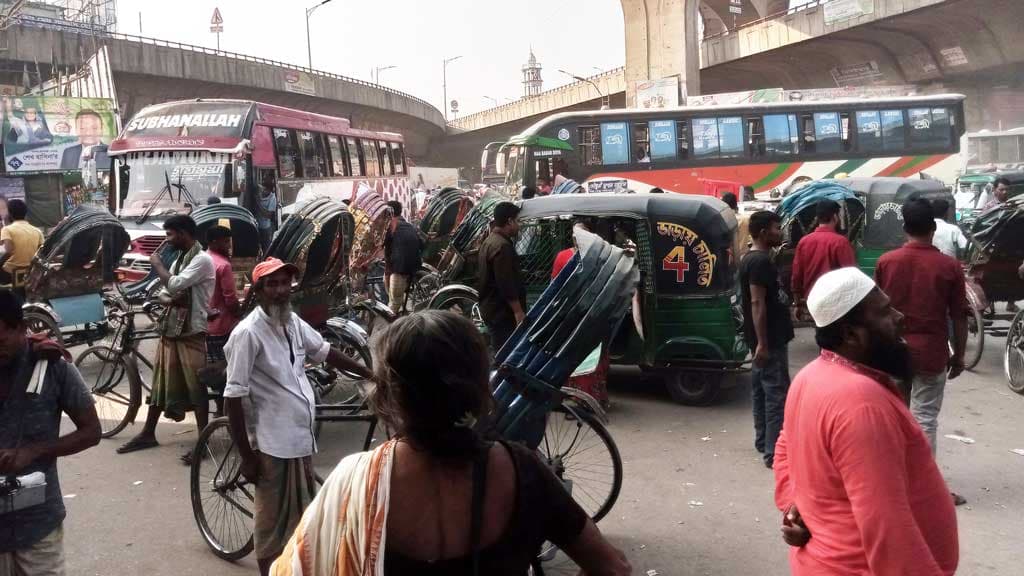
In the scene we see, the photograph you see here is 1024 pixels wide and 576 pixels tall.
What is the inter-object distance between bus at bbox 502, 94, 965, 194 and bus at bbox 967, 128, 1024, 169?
10199 millimetres

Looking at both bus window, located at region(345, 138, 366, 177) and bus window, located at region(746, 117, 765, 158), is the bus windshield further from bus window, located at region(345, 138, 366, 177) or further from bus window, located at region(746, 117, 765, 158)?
bus window, located at region(746, 117, 765, 158)

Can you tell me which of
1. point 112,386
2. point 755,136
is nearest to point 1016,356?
point 112,386

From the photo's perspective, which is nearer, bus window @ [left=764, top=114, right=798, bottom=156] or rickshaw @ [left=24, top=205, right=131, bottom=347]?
rickshaw @ [left=24, top=205, right=131, bottom=347]

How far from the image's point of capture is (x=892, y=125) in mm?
22406

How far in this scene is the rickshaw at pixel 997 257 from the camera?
8375 mm

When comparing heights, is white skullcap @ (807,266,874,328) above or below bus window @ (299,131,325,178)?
below

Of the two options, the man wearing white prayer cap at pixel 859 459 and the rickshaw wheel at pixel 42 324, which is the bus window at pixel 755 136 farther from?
the man wearing white prayer cap at pixel 859 459

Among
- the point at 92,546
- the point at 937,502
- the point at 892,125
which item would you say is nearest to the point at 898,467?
the point at 937,502

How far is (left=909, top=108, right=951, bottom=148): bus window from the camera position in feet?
73.8

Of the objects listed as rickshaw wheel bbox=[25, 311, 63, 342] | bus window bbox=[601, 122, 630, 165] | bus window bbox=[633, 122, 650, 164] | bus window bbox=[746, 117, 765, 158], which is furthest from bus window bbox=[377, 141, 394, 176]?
rickshaw wheel bbox=[25, 311, 63, 342]

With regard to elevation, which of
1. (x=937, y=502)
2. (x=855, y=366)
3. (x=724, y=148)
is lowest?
(x=937, y=502)

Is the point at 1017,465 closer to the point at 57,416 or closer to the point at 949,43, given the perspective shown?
the point at 57,416

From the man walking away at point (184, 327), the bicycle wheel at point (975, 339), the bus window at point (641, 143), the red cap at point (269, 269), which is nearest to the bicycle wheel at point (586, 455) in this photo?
the red cap at point (269, 269)

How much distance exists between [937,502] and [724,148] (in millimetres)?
20831
